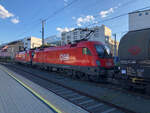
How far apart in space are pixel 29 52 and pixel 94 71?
1517 cm

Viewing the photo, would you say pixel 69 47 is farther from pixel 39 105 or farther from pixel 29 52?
pixel 29 52

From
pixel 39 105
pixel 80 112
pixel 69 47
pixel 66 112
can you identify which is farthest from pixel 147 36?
pixel 69 47

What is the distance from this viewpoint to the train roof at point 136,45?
4.84 m

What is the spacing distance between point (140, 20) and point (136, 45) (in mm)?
27175

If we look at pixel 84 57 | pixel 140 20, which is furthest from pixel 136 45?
pixel 140 20

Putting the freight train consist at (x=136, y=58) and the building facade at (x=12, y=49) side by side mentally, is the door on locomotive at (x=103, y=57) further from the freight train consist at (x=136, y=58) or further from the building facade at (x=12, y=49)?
the building facade at (x=12, y=49)

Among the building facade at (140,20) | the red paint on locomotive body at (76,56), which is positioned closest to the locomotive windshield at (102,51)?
the red paint on locomotive body at (76,56)

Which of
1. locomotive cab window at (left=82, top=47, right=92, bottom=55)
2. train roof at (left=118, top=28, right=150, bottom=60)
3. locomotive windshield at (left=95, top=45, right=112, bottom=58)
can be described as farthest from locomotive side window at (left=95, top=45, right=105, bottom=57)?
train roof at (left=118, top=28, right=150, bottom=60)

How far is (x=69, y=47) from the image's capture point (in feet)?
31.9

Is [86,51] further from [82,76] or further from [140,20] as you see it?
[140,20]

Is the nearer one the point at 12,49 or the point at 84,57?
the point at 84,57

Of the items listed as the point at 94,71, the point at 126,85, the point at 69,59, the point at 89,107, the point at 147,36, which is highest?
the point at 147,36

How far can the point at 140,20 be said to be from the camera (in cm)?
2702

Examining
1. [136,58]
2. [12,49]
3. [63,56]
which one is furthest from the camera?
[12,49]
